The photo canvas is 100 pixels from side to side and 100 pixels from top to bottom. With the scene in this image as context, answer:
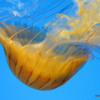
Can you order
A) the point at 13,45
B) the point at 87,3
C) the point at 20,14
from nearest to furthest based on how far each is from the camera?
the point at 13,45 < the point at 87,3 < the point at 20,14

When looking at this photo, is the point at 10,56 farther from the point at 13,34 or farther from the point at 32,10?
the point at 32,10

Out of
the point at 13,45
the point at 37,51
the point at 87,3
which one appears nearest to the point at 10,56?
the point at 13,45

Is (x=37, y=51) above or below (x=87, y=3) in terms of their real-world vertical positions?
below

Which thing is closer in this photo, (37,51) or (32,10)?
(37,51)

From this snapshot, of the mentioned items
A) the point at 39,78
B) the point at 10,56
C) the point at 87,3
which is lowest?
the point at 39,78

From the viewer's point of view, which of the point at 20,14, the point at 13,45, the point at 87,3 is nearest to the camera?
the point at 13,45

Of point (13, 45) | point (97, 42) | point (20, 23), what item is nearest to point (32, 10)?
point (20, 23)

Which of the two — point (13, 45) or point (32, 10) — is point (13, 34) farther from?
point (32, 10)
